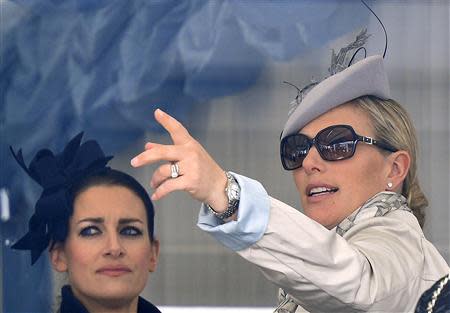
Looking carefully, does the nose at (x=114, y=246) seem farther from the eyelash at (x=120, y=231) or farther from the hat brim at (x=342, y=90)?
the hat brim at (x=342, y=90)

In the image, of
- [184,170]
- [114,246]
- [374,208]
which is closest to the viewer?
[184,170]

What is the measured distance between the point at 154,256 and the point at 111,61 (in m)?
0.53

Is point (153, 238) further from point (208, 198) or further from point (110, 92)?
point (208, 198)

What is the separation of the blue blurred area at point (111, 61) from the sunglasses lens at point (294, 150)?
0.32m

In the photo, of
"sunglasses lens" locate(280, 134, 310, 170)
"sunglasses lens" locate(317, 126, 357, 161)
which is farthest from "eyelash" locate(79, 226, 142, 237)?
"sunglasses lens" locate(317, 126, 357, 161)

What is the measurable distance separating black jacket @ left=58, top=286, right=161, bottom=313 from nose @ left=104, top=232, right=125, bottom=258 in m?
0.15

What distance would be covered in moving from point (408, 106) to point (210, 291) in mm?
726

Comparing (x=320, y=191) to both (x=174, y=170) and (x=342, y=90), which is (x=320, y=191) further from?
(x=174, y=170)

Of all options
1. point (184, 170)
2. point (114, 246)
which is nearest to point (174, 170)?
point (184, 170)

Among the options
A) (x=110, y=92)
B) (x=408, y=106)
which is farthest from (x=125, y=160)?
(x=408, y=106)

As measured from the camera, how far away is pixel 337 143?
7.95ft

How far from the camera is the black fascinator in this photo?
107 inches

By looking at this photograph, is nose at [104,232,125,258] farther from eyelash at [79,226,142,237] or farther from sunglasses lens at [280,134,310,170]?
sunglasses lens at [280,134,310,170]

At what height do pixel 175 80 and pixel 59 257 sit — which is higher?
pixel 175 80
